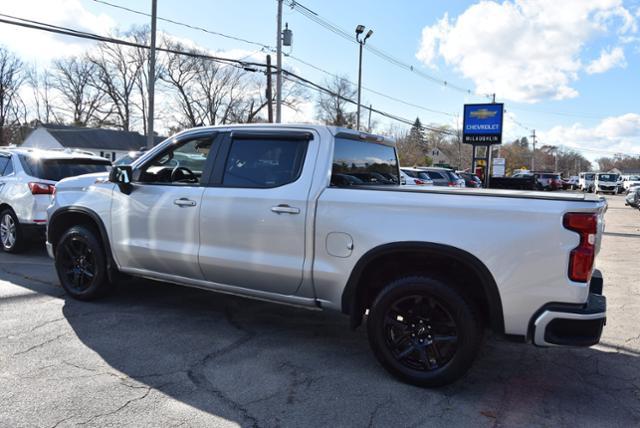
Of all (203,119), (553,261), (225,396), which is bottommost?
(225,396)

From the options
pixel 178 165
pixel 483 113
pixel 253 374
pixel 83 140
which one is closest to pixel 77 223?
pixel 178 165

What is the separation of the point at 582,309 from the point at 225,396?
93.1 inches

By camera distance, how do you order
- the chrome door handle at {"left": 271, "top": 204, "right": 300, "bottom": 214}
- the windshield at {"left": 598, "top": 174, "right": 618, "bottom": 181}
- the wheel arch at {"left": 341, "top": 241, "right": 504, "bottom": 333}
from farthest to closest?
the windshield at {"left": 598, "top": 174, "right": 618, "bottom": 181} < the chrome door handle at {"left": 271, "top": 204, "right": 300, "bottom": 214} < the wheel arch at {"left": 341, "top": 241, "right": 504, "bottom": 333}

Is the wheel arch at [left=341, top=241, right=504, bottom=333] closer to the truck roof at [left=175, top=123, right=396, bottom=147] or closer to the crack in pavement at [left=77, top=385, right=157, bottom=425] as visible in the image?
the truck roof at [left=175, top=123, right=396, bottom=147]

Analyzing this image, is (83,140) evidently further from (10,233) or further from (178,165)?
(178,165)

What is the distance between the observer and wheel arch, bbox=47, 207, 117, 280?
496 cm

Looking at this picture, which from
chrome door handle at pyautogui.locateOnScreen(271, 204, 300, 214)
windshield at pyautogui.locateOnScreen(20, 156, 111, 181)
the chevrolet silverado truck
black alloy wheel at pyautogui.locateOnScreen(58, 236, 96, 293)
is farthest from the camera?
windshield at pyautogui.locateOnScreen(20, 156, 111, 181)

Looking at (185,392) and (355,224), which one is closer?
(185,392)

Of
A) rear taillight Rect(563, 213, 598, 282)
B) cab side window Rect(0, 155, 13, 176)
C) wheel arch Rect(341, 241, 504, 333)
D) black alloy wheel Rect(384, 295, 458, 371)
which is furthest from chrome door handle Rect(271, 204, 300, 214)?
cab side window Rect(0, 155, 13, 176)

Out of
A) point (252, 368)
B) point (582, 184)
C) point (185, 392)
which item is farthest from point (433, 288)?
point (582, 184)

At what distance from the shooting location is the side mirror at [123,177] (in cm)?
464

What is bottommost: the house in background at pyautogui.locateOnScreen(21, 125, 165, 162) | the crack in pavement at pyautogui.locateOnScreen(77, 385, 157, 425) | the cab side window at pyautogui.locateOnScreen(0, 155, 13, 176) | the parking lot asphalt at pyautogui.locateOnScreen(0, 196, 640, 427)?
the crack in pavement at pyautogui.locateOnScreen(77, 385, 157, 425)

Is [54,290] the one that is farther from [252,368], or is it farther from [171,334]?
[252,368]

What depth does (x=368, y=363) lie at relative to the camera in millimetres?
3879
